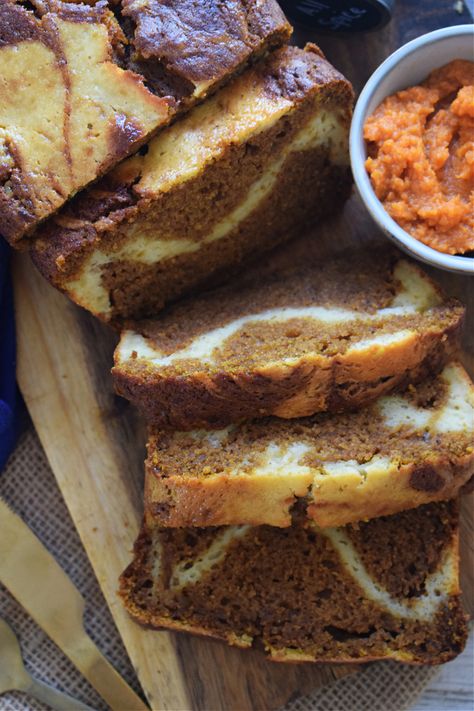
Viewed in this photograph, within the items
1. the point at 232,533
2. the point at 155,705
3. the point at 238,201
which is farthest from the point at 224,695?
the point at 238,201

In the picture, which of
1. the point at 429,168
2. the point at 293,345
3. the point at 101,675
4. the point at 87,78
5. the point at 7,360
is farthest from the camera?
the point at 7,360

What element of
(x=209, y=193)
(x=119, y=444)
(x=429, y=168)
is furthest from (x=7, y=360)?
(x=429, y=168)

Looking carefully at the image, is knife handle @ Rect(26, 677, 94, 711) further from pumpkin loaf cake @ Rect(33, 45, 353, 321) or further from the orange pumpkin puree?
the orange pumpkin puree

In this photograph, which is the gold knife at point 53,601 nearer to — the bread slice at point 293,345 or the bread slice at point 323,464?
the bread slice at point 323,464

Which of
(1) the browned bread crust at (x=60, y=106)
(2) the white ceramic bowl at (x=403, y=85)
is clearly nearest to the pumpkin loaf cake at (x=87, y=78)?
(1) the browned bread crust at (x=60, y=106)

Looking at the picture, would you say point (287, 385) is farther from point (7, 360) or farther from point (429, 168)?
point (7, 360)
